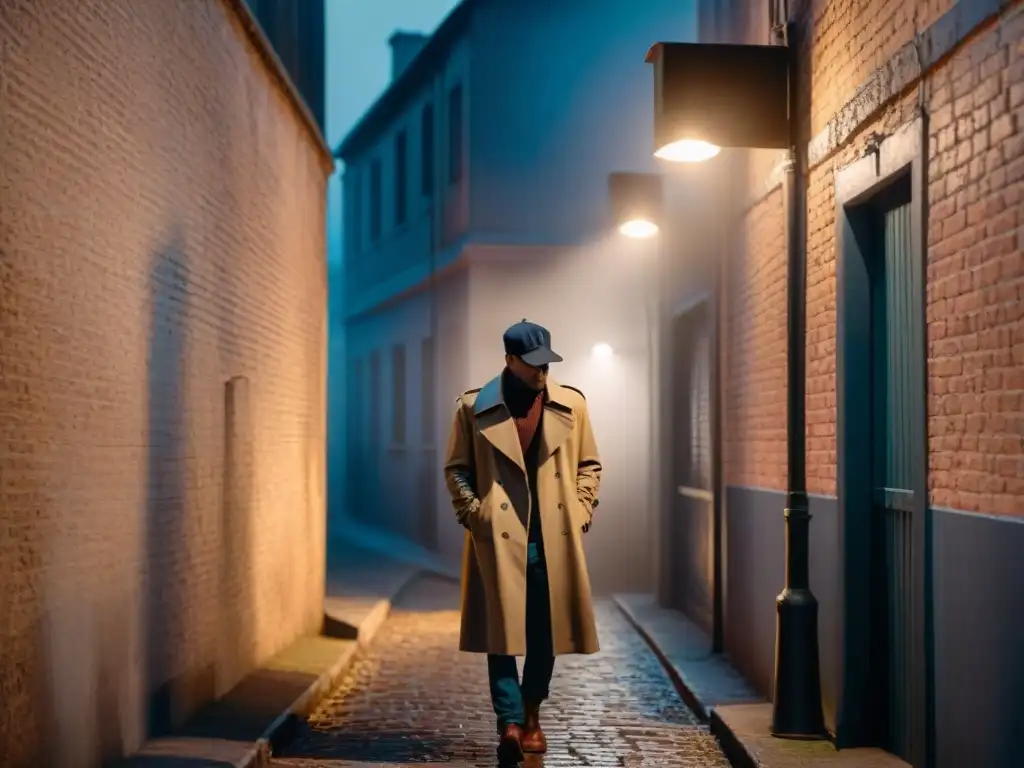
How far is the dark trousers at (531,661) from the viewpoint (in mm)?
6758

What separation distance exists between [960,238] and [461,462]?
8.68 ft

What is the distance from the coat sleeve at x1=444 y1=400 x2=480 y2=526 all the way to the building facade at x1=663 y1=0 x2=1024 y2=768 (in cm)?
182

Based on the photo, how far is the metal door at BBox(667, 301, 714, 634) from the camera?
11.6 metres

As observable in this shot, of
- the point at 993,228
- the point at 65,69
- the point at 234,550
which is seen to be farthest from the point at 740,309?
the point at 65,69

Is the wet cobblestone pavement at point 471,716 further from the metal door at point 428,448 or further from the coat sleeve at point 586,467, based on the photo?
the metal door at point 428,448

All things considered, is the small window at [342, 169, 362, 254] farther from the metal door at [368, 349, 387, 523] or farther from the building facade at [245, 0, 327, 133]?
the building facade at [245, 0, 327, 133]

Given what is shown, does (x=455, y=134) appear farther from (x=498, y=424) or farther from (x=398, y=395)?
(x=498, y=424)

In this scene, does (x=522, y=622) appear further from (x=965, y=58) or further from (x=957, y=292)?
(x=965, y=58)

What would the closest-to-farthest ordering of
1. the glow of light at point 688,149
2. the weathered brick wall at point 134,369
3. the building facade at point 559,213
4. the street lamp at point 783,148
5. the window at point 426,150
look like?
the weathered brick wall at point 134,369, the street lamp at point 783,148, the glow of light at point 688,149, the building facade at point 559,213, the window at point 426,150

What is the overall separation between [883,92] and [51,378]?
12.5ft

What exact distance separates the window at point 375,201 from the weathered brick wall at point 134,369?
13792 millimetres

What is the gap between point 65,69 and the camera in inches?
226

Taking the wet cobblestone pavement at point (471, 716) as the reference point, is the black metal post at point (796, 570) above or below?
above

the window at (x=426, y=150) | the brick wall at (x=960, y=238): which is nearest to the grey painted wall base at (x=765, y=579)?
the brick wall at (x=960, y=238)
